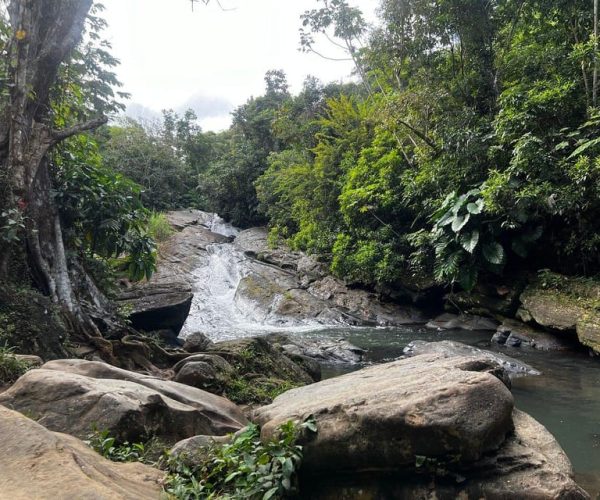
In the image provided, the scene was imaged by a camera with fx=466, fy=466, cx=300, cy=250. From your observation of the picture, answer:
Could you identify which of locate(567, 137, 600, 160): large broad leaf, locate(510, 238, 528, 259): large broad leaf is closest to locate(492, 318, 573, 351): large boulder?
locate(510, 238, 528, 259): large broad leaf

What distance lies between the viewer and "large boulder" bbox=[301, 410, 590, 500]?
2730 millimetres

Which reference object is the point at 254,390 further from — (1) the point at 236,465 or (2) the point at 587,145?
(2) the point at 587,145

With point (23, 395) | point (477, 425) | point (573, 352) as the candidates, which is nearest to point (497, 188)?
point (573, 352)

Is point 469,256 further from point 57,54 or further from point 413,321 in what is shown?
point 57,54

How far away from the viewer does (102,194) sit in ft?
28.0

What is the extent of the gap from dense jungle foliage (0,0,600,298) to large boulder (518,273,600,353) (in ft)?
2.65

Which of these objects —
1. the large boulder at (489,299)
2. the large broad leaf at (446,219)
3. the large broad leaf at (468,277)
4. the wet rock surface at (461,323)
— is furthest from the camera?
the wet rock surface at (461,323)

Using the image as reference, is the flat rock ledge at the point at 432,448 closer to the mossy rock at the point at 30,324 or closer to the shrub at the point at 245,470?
the shrub at the point at 245,470

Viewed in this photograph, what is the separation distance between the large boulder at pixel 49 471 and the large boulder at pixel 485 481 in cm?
118

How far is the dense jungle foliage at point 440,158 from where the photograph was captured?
357 inches

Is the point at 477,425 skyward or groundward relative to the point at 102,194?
groundward

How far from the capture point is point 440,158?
512 inches

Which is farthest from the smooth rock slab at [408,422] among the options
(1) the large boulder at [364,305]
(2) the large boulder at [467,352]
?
(1) the large boulder at [364,305]

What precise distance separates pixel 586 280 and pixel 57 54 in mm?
10986
